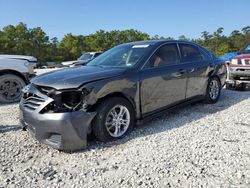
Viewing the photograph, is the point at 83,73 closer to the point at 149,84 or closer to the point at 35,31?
the point at 149,84

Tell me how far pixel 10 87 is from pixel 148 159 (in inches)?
206

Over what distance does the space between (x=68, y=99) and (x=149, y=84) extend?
138 cm

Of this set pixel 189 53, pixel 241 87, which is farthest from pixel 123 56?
pixel 241 87

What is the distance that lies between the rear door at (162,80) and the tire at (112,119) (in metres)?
0.33

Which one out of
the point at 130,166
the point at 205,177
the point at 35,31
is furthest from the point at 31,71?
the point at 35,31

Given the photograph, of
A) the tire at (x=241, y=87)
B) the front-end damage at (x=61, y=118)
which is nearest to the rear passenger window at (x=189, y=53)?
the front-end damage at (x=61, y=118)

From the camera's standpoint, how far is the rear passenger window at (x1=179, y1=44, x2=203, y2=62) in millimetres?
5363

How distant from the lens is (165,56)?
4.95m

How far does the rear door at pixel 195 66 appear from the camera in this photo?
5344 mm

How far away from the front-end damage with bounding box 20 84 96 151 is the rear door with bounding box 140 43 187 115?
111 centimetres

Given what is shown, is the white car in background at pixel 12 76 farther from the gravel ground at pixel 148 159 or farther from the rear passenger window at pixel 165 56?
the rear passenger window at pixel 165 56

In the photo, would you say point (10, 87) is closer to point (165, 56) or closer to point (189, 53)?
point (165, 56)

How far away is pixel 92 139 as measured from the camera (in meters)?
4.16

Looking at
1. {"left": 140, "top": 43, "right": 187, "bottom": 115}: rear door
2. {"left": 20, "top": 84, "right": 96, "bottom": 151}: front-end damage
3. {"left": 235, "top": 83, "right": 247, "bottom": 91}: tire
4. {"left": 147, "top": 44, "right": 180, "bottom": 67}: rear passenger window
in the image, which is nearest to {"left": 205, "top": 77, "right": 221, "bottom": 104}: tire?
{"left": 140, "top": 43, "right": 187, "bottom": 115}: rear door
